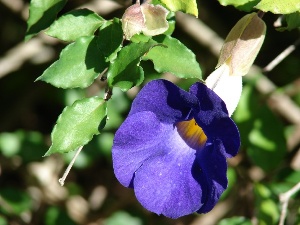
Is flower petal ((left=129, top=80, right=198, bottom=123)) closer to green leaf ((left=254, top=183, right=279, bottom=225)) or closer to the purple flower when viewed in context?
the purple flower

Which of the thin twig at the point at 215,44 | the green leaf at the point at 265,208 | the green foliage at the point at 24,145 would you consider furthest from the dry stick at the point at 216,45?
the green foliage at the point at 24,145

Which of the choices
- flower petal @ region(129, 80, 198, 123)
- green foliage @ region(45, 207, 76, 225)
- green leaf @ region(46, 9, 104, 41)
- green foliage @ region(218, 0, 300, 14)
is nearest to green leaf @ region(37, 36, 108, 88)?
green leaf @ region(46, 9, 104, 41)

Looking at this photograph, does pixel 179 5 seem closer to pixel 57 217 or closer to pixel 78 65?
pixel 78 65

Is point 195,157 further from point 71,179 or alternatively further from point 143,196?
point 71,179

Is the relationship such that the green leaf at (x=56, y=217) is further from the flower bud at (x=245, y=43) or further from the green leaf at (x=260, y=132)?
the flower bud at (x=245, y=43)

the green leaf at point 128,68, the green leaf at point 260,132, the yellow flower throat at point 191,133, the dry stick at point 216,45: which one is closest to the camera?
the green leaf at point 128,68

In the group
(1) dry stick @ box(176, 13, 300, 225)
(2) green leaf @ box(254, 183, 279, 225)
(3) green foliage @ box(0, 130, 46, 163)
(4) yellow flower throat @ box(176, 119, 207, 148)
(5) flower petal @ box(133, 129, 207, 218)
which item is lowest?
(3) green foliage @ box(0, 130, 46, 163)

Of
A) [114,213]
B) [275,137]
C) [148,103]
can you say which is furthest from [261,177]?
[148,103]
